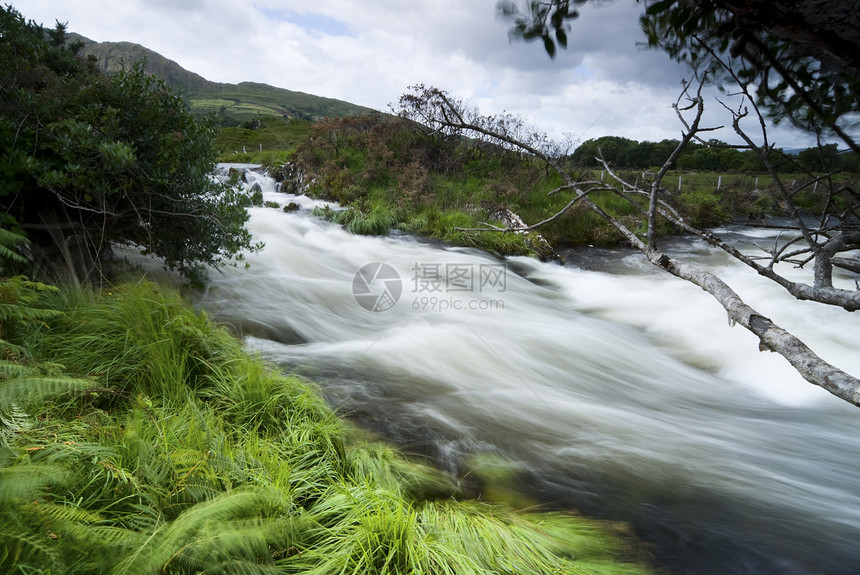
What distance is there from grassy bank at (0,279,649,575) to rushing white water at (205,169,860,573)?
2.06ft

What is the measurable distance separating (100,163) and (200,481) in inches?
138

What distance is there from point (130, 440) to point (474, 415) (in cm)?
256

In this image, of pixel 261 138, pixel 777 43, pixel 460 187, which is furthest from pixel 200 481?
pixel 261 138

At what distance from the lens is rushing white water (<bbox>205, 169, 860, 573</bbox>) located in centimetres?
288

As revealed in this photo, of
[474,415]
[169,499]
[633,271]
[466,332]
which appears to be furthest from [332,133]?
[169,499]

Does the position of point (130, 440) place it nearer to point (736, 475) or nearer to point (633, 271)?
point (736, 475)

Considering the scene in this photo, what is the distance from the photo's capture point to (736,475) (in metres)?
3.30

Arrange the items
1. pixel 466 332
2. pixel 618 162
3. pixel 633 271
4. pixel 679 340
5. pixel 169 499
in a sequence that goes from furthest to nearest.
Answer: pixel 618 162 → pixel 633 271 → pixel 679 340 → pixel 466 332 → pixel 169 499

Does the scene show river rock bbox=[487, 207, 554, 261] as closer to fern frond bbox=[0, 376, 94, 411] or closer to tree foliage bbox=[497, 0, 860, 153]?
tree foliage bbox=[497, 0, 860, 153]

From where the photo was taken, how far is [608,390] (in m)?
4.88

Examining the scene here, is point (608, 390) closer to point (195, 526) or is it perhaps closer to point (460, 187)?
point (195, 526)

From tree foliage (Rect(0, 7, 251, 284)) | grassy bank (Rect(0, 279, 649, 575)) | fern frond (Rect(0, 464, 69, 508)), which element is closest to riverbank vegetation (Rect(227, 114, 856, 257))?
tree foliage (Rect(0, 7, 251, 284))

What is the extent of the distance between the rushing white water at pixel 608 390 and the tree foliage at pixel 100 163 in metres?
1.16

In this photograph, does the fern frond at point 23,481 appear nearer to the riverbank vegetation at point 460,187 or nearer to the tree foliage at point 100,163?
the tree foliage at point 100,163
